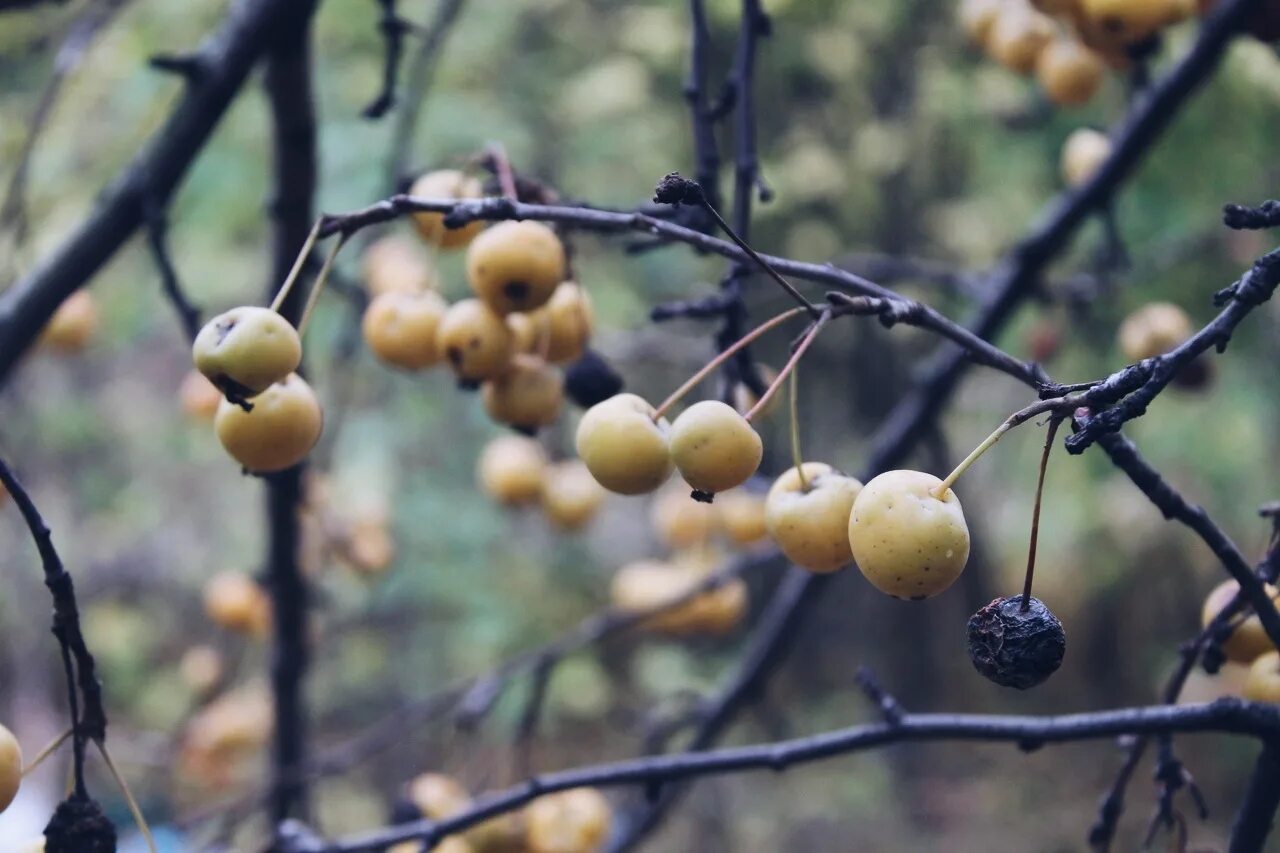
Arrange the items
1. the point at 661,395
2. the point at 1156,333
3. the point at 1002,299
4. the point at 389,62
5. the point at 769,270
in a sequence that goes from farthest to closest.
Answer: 1. the point at 661,395
2. the point at 1002,299
3. the point at 1156,333
4. the point at 389,62
5. the point at 769,270

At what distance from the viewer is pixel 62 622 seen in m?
0.69

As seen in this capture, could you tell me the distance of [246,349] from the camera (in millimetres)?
711

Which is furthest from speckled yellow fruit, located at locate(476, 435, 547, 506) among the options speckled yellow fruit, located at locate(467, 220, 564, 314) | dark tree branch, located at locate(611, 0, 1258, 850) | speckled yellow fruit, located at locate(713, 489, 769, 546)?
speckled yellow fruit, located at locate(467, 220, 564, 314)

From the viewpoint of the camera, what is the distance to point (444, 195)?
103cm

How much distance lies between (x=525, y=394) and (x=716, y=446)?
14.4 inches

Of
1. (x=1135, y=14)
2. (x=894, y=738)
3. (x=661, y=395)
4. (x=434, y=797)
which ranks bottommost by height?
(x=894, y=738)

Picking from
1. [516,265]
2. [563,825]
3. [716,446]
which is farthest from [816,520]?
[563,825]

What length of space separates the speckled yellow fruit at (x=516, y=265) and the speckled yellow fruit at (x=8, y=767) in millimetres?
472

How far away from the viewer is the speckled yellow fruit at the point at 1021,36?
1.66m

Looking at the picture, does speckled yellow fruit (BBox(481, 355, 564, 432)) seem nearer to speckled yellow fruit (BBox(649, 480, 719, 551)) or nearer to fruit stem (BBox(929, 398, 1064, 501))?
fruit stem (BBox(929, 398, 1064, 501))

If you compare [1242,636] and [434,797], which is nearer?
[1242,636]

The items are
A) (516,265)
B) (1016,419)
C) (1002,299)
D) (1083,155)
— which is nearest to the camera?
(1016,419)

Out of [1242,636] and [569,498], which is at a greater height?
[569,498]

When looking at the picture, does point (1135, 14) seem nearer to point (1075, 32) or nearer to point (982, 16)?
point (1075, 32)
